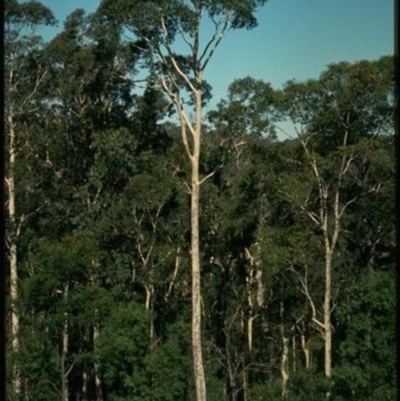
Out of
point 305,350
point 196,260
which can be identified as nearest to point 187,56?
point 196,260

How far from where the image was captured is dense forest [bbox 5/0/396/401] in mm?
10078

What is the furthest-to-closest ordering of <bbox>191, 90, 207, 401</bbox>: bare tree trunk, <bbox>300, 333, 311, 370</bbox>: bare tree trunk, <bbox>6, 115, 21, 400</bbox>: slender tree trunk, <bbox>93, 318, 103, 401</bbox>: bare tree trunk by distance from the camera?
<bbox>300, 333, 311, 370</bbox>: bare tree trunk
<bbox>93, 318, 103, 401</bbox>: bare tree trunk
<bbox>6, 115, 21, 400</bbox>: slender tree trunk
<bbox>191, 90, 207, 401</bbox>: bare tree trunk

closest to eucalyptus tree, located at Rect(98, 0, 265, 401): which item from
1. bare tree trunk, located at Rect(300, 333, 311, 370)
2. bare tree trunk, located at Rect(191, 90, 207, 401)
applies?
bare tree trunk, located at Rect(191, 90, 207, 401)

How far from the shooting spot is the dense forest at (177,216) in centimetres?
1008

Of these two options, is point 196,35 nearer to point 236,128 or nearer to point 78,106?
point 236,128

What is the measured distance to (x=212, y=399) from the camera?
1184 centimetres

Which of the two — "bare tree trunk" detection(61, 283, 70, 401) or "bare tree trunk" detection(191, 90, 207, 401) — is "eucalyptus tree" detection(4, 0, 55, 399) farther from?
"bare tree trunk" detection(191, 90, 207, 401)

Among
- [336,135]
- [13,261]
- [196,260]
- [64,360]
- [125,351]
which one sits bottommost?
[64,360]

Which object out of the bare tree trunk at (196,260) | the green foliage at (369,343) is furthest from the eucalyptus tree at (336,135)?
the bare tree trunk at (196,260)

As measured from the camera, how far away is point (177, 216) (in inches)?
543

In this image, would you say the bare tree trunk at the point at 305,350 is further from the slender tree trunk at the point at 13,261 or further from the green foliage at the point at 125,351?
the slender tree trunk at the point at 13,261

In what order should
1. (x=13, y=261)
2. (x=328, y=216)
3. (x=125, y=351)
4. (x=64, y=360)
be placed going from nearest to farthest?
(x=64, y=360), (x=125, y=351), (x=13, y=261), (x=328, y=216)

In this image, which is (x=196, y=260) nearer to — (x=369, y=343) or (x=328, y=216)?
(x=369, y=343)

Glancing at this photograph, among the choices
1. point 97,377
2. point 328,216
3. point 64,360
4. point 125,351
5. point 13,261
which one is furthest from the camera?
point 97,377
